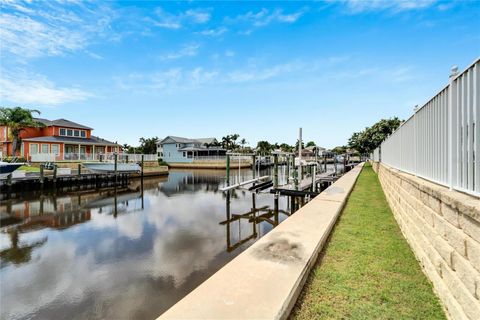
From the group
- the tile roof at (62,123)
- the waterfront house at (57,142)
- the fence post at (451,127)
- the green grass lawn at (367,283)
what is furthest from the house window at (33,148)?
the fence post at (451,127)

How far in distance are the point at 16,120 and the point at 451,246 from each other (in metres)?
44.5

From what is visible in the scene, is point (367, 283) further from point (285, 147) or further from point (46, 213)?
point (285, 147)

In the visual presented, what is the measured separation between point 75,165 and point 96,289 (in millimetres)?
27517

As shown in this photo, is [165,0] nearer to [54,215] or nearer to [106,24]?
[106,24]

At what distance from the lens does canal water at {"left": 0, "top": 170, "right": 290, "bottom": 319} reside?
5.25 meters

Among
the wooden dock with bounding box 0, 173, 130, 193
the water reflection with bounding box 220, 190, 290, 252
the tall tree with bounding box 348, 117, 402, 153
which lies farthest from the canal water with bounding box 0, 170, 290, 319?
the tall tree with bounding box 348, 117, 402, 153

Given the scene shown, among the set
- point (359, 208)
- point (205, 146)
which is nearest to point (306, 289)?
point (359, 208)

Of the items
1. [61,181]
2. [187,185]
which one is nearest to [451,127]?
[187,185]

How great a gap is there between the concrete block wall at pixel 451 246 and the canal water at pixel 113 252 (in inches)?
198

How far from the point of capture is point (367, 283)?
3.20 metres

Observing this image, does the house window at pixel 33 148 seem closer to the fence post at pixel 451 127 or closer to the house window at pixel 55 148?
the house window at pixel 55 148

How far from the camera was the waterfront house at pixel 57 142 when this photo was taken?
97.3 ft

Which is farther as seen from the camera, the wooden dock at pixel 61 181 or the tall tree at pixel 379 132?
the tall tree at pixel 379 132

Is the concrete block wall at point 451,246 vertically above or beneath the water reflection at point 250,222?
above
